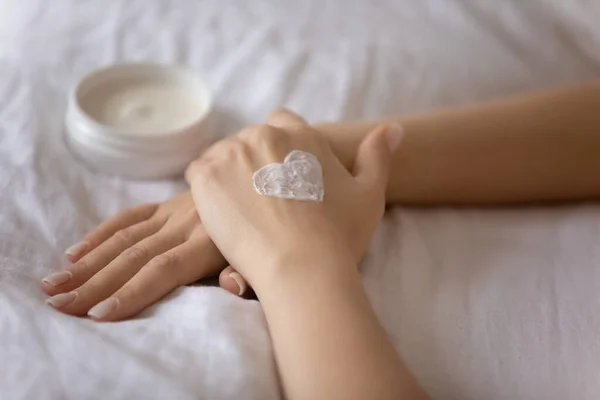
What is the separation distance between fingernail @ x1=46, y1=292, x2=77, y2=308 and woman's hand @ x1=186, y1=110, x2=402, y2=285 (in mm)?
164

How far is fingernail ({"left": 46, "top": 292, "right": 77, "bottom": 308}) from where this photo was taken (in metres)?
0.69

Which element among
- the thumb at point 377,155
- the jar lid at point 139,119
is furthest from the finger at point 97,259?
the thumb at point 377,155

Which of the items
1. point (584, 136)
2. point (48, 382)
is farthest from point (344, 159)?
point (48, 382)

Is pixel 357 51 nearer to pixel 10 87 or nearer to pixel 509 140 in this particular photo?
pixel 509 140

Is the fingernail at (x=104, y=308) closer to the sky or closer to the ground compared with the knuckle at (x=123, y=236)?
closer to the sky

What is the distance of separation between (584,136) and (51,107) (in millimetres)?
724

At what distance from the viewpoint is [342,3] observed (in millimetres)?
1139

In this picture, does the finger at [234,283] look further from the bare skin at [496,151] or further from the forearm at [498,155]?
the forearm at [498,155]

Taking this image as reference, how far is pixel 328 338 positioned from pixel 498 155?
42 centimetres

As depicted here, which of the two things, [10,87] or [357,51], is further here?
[357,51]

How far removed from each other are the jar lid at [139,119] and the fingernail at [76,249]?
0.50ft

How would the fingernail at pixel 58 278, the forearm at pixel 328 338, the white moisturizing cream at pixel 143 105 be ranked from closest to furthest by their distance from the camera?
1. the forearm at pixel 328 338
2. the fingernail at pixel 58 278
3. the white moisturizing cream at pixel 143 105

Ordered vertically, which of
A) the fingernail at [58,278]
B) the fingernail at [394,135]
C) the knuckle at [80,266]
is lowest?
the knuckle at [80,266]

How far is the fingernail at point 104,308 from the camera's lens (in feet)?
2.25
